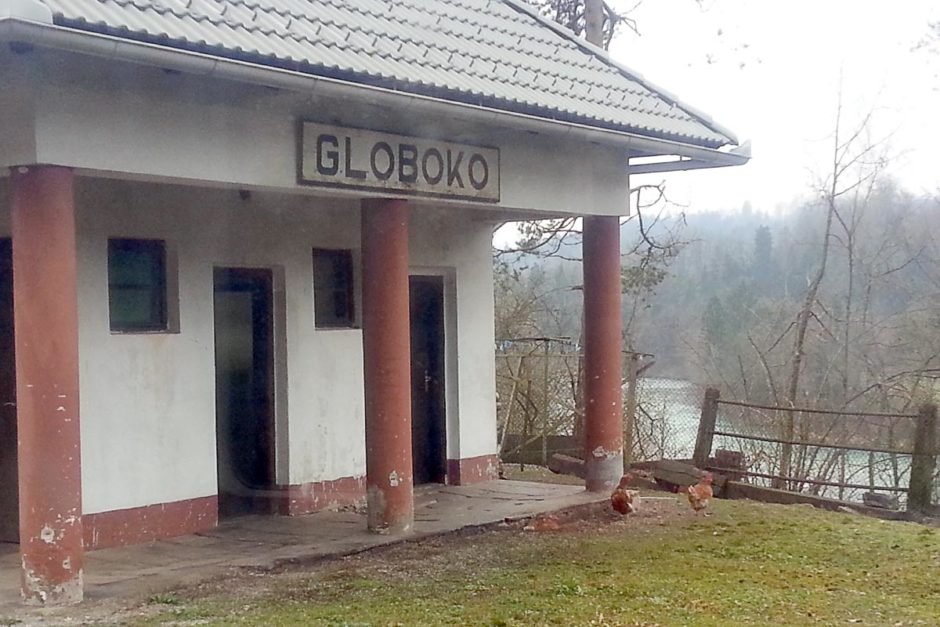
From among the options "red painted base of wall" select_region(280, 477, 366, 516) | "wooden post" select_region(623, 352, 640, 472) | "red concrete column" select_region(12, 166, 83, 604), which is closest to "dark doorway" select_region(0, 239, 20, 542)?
"red concrete column" select_region(12, 166, 83, 604)

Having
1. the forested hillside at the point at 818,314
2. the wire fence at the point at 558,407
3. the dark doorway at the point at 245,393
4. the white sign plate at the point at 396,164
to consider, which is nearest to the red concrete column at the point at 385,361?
the white sign plate at the point at 396,164

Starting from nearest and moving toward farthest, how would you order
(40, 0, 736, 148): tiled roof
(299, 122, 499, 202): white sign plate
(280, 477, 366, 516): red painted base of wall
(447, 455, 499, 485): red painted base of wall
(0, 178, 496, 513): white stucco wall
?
(40, 0, 736, 148): tiled roof < (299, 122, 499, 202): white sign plate < (0, 178, 496, 513): white stucco wall < (280, 477, 366, 516): red painted base of wall < (447, 455, 499, 485): red painted base of wall

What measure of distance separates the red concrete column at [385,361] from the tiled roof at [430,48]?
49.8 inches

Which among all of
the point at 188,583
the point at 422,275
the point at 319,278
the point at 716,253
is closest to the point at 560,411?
the point at 422,275

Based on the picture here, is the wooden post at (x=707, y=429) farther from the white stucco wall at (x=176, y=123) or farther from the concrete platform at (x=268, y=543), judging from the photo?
the white stucco wall at (x=176, y=123)

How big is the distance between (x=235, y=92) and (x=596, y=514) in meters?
5.21

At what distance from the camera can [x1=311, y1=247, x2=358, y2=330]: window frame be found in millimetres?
10812

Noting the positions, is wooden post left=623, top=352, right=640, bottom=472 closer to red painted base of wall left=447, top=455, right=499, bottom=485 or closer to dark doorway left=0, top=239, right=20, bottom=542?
red painted base of wall left=447, top=455, right=499, bottom=485

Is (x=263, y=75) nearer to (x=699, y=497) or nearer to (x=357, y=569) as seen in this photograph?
(x=357, y=569)

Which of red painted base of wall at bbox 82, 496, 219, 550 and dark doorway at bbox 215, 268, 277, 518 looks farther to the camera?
dark doorway at bbox 215, 268, 277, 518

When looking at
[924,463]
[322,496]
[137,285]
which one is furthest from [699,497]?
[137,285]

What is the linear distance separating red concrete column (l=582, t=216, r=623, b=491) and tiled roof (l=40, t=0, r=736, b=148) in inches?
59.5

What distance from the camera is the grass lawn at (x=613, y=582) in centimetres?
660

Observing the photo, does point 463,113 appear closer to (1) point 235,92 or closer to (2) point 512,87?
(2) point 512,87
